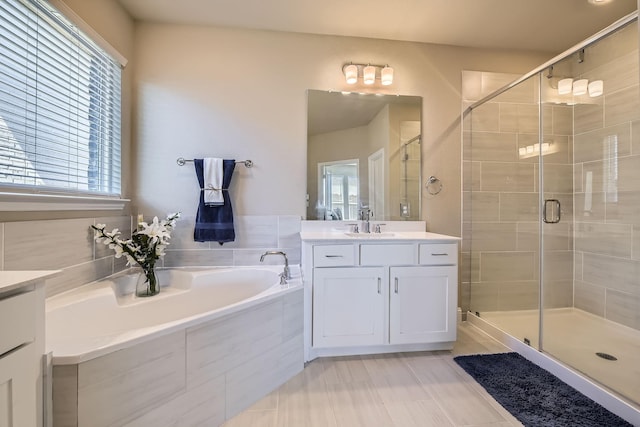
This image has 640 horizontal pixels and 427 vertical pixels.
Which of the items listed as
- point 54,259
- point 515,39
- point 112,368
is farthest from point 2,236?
point 515,39

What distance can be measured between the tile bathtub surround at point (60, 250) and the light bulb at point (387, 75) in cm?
240

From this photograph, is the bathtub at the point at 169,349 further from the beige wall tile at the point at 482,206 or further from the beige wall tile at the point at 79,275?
the beige wall tile at the point at 482,206

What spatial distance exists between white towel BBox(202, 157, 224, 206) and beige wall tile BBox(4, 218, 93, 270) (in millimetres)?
745

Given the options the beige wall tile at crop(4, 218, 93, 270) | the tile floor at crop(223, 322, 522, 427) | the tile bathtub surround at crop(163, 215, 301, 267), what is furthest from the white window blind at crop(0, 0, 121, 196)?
the tile floor at crop(223, 322, 522, 427)

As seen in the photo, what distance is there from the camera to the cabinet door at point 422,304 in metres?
1.97

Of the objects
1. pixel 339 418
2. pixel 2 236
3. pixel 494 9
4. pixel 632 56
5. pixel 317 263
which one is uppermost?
pixel 494 9

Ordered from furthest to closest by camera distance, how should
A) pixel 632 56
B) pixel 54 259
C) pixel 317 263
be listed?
pixel 632 56
pixel 317 263
pixel 54 259

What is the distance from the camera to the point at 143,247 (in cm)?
187

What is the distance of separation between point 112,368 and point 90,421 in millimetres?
172

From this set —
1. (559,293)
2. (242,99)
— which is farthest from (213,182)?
(559,293)

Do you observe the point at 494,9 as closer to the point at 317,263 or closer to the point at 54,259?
the point at 317,263

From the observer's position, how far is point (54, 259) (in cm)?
150

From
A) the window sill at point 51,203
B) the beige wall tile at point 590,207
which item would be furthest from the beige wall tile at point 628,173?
the window sill at point 51,203

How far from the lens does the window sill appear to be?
121 cm
